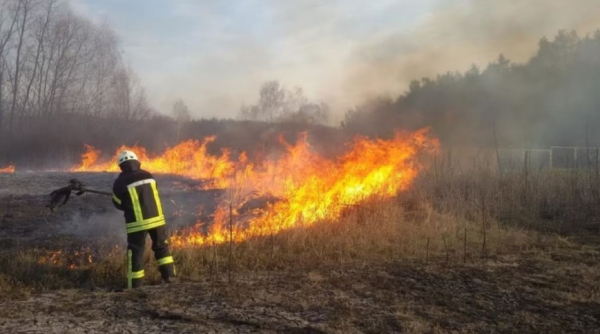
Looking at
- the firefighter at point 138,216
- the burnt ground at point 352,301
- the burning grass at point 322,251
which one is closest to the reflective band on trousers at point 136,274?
the firefighter at point 138,216

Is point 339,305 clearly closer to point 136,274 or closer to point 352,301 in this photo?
point 352,301

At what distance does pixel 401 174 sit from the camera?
436 inches

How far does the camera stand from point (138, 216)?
5.77m

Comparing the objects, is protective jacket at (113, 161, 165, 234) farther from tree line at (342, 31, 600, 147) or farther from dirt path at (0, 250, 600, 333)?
tree line at (342, 31, 600, 147)

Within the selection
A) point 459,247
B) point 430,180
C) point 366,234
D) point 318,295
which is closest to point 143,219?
point 318,295

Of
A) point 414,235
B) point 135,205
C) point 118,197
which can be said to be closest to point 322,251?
point 414,235

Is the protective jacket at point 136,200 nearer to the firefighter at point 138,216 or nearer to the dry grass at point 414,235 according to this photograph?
the firefighter at point 138,216

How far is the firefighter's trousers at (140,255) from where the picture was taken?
18.6ft

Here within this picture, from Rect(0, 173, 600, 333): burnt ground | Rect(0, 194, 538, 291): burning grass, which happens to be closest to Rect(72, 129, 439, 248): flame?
Rect(0, 194, 538, 291): burning grass

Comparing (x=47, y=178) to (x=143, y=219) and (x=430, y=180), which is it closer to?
(x=143, y=219)

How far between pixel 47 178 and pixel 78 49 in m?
22.0

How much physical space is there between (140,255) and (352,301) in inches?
109

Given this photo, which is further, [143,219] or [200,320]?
[143,219]

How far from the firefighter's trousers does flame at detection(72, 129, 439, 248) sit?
3.92 feet
